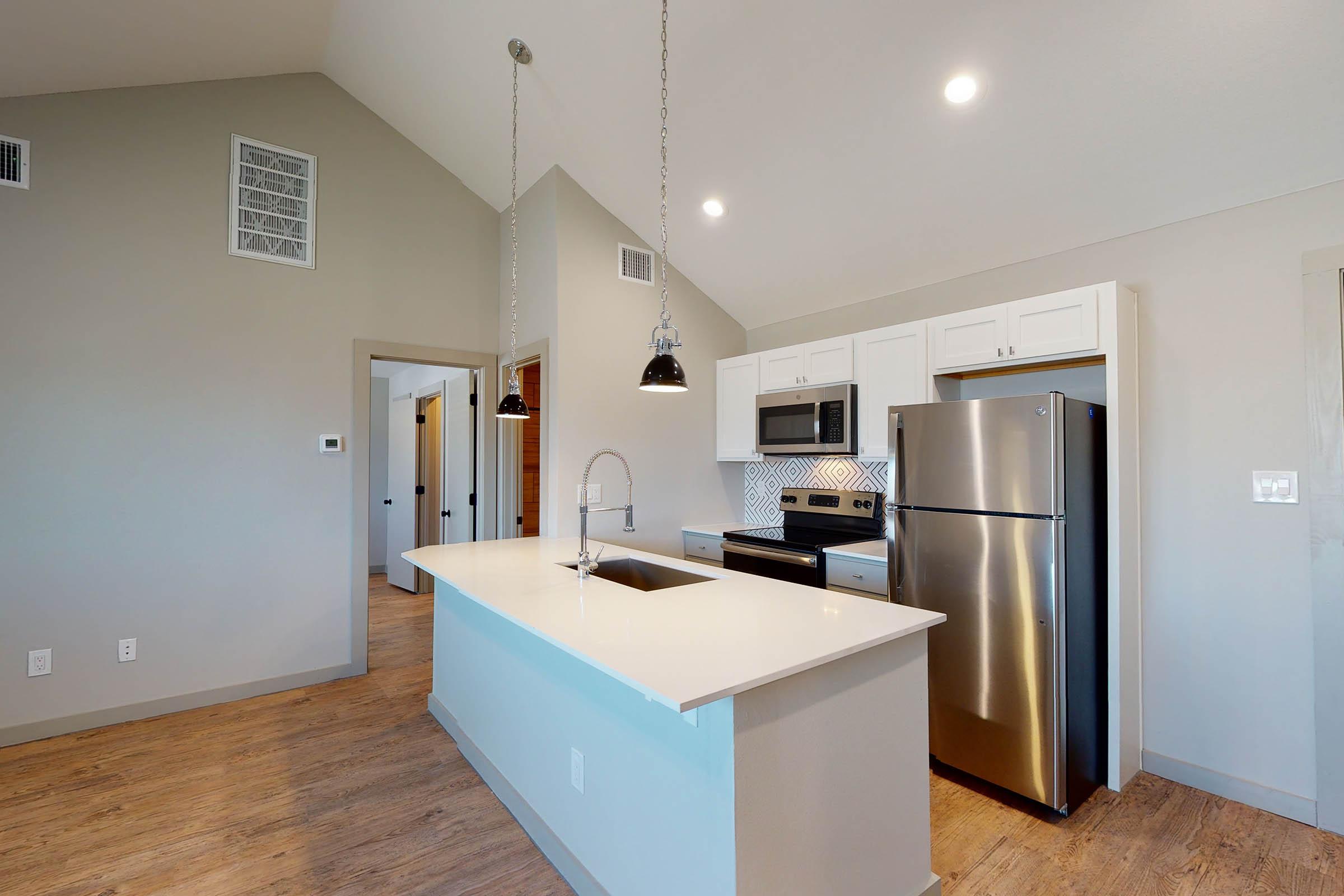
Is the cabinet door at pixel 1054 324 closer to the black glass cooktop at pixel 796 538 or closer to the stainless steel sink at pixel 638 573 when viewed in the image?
the black glass cooktop at pixel 796 538

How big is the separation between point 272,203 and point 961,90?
3678 mm

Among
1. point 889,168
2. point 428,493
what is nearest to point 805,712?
point 889,168

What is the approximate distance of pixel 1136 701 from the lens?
2600mm

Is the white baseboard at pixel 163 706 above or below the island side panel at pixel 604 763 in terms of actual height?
below

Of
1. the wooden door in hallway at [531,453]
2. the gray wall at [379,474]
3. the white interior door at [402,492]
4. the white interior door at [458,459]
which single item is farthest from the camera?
the gray wall at [379,474]

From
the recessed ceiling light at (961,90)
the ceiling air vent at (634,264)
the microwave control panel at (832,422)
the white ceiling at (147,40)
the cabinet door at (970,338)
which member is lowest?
the microwave control panel at (832,422)

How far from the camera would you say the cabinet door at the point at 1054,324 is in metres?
2.49

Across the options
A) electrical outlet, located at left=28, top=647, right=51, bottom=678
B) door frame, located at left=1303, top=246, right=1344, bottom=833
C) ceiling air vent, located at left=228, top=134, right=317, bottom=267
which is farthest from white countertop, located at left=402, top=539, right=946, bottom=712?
ceiling air vent, located at left=228, top=134, right=317, bottom=267

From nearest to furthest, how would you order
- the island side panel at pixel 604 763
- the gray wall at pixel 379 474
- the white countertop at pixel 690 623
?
the white countertop at pixel 690 623, the island side panel at pixel 604 763, the gray wall at pixel 379 474

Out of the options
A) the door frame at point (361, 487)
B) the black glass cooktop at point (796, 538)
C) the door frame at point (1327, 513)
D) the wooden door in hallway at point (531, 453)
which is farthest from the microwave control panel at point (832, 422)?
the door frame at point (361, 487)

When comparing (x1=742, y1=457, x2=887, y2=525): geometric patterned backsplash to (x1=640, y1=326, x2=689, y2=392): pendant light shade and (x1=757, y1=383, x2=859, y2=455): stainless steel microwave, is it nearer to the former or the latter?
(x1=757, y1=383, x2=859, y2=455): stainless steel microwave

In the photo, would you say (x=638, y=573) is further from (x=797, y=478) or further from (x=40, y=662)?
(x=40, y=662)

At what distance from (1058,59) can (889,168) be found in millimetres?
758

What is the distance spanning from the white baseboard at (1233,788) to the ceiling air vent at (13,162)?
5.79 meters
